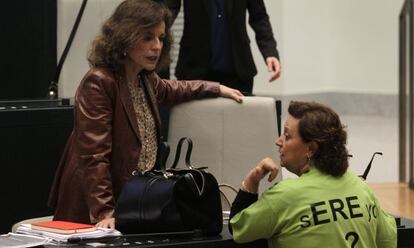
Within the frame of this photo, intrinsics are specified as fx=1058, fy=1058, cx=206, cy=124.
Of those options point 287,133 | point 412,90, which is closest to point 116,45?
point 287,133

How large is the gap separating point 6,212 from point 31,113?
53 cm

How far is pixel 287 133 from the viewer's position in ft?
12.5

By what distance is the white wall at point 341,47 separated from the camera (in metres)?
13.6

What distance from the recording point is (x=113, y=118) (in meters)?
4.43

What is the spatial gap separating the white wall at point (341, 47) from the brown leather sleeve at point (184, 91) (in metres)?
8.51

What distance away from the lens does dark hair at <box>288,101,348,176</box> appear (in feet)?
12.2

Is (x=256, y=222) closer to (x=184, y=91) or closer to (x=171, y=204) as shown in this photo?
(x=171, y=204)

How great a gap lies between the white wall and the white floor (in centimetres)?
56

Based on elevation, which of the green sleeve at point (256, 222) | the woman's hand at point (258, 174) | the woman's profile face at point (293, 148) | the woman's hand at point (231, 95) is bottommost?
the green sleeve at point (256, 222)

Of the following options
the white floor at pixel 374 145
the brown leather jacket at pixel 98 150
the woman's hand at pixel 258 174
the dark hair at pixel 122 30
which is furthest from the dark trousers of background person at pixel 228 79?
the white floor at pixel 374 145

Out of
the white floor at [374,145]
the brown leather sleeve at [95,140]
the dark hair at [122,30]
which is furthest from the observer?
the white floor at [374,145]

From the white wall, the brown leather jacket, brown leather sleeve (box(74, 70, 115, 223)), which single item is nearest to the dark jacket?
the brown leather jacket

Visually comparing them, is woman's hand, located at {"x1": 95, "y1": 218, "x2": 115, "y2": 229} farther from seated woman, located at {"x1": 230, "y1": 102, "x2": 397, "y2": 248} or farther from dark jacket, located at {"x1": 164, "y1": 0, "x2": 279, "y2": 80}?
dark jacket, located at {"x1": 164, "y1": 0, "x2": 279, "y2": 80}

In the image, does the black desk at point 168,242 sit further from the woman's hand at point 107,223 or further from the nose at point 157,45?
the nose at point 157,45
